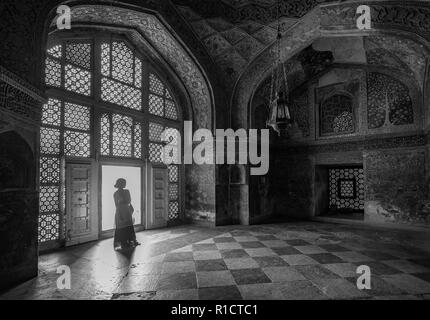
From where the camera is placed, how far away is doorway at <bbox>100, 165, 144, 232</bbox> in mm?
5844

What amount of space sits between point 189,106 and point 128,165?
9.02 ft

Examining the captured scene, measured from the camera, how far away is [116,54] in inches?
245

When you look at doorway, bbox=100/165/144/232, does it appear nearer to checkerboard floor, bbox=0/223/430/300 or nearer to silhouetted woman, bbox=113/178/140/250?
checkerboard floor, bbox=0/223/430/300

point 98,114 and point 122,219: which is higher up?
point 98,114

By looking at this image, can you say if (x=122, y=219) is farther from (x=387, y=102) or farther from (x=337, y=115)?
(x=387, y=102)

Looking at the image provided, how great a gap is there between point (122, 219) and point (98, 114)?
8.43 feet

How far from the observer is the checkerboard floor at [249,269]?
3.02m

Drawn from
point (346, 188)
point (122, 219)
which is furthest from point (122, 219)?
point (346, 188)

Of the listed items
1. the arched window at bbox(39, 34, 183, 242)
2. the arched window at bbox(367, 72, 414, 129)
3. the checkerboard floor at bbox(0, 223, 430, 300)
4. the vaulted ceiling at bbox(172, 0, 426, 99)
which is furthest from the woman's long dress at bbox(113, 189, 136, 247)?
the arched window at bbox(367, 72, 414, 129)

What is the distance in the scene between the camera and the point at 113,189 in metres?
6.08

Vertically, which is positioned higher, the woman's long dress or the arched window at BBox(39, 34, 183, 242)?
the arched window at BBox(39, 34, 183, 242)

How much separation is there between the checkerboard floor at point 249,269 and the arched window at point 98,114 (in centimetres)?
160

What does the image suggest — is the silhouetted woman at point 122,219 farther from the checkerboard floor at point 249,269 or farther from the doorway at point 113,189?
the doorway at point 113,189

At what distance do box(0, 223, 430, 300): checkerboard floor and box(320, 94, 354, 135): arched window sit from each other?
3683 millimetres
